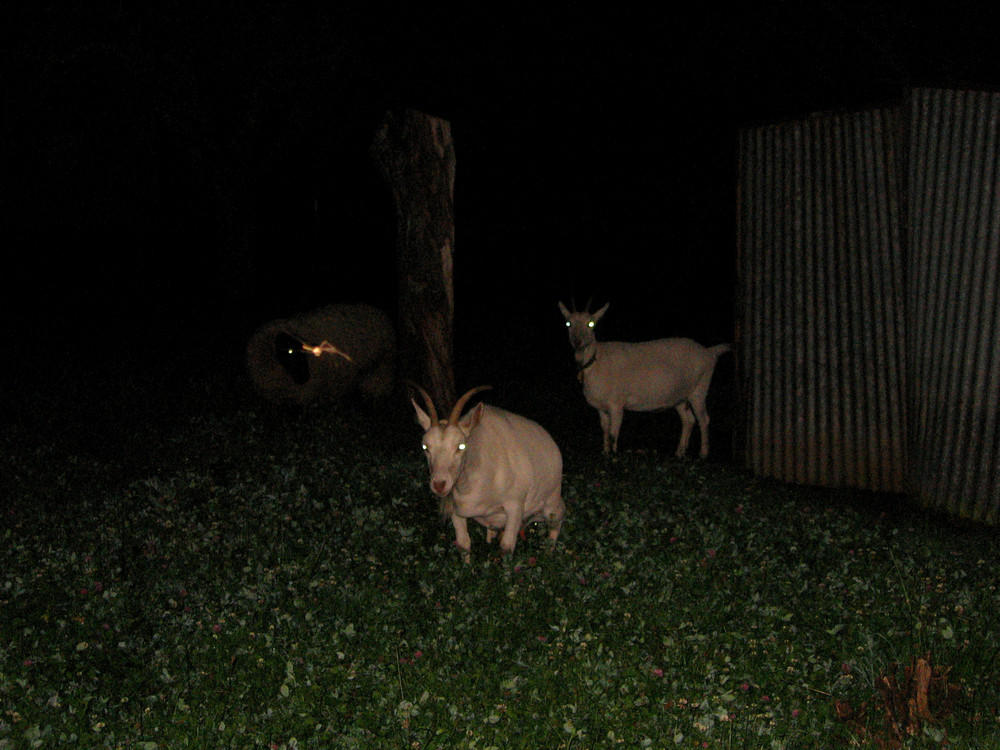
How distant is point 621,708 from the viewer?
238 inches

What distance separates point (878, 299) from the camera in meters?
12.0

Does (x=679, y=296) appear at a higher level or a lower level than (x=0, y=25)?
lower

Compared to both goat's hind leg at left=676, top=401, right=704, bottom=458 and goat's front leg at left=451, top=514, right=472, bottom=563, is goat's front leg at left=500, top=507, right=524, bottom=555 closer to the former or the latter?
goat's front leg at left=451, top=514, right=472, bottom=563

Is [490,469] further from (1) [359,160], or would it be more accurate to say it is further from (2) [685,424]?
(1) [359,160]

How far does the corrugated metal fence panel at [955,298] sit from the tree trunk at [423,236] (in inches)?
220

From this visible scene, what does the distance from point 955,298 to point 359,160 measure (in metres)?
28.1

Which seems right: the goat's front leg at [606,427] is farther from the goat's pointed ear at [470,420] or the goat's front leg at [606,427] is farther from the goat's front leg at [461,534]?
the goat's pointed ear at [470,420]

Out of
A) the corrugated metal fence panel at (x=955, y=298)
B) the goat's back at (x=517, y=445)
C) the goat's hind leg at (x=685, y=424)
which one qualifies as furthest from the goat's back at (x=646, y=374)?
the goat's back at (x=517, y=445)

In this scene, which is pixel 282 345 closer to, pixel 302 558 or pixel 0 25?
pixel 302 558

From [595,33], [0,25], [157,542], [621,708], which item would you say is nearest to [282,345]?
[157,542]

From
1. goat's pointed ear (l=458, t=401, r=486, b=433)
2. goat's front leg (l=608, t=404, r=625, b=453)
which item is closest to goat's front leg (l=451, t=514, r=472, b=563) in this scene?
goat's pointed ear (l=458, t=401, r=486, b=433)

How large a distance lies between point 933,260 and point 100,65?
2138 centimetres

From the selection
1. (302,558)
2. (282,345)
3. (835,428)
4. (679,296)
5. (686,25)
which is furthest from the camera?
(679,296)

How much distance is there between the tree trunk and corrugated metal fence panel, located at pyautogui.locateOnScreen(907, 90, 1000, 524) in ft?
18.4
